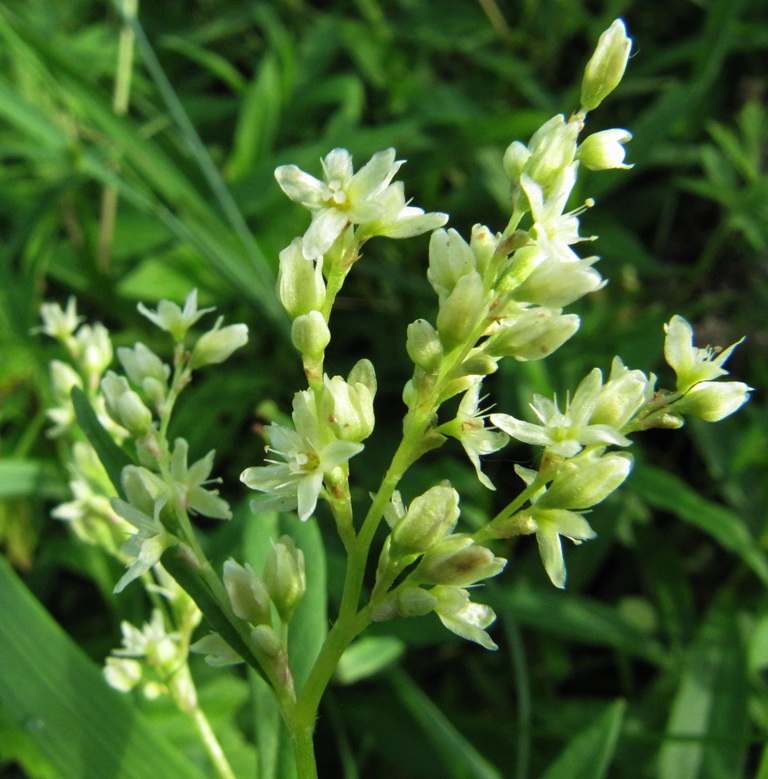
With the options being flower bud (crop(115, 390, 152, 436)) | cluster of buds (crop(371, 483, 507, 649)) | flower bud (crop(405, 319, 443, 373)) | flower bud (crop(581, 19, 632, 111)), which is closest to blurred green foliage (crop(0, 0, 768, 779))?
flower bud (crop(115, 390, 152, 436))

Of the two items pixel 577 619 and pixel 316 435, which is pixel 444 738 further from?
pixel 316 435

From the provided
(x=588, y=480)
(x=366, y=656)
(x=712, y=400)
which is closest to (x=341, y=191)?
(x=588, y=480)

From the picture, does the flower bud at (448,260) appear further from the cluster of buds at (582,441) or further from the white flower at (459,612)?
the white flower at (459,612)

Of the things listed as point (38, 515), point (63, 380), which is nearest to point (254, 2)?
point (38, 515)

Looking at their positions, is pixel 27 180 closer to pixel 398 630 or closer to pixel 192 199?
pixel 192 199

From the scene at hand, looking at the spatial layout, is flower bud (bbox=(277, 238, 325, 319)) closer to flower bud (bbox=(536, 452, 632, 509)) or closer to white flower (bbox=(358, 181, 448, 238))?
white flower (bbox=(358, 181, 448, 238))

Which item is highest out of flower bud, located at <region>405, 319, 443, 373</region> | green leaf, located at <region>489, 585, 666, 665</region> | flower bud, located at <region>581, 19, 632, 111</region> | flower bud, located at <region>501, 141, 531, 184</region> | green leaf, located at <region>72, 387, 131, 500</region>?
flower bud, located at <region>581, 19, 632, 111</region>
